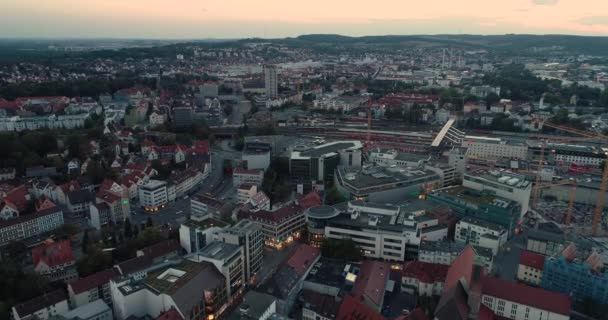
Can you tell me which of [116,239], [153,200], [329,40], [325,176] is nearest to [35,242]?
[116,239]

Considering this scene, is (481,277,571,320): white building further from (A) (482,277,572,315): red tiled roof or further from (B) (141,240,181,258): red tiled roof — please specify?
(B) (141,240,181,258): red tiled roof

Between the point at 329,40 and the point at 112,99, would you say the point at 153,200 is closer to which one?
the point at 112,99

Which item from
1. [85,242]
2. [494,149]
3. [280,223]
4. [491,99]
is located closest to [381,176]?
[280,223]

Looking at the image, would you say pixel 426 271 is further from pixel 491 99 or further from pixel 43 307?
pixel 491 99

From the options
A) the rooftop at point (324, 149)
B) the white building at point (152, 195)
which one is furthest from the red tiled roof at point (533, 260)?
the white building at point (152, 195)

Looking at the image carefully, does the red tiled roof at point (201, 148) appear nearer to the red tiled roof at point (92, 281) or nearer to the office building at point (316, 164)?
the office building at point (316, 164)

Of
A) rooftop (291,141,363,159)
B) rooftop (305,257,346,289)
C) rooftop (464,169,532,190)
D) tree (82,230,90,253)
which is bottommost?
tree (82,230,90,253)

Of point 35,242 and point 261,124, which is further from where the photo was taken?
point 261,124

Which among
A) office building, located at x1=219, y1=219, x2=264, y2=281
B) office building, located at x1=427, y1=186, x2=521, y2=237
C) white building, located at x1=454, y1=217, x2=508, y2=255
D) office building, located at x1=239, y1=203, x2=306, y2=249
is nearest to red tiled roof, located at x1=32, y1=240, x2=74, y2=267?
office building, located at x1=219, y1=219, x2=264, y2=281
